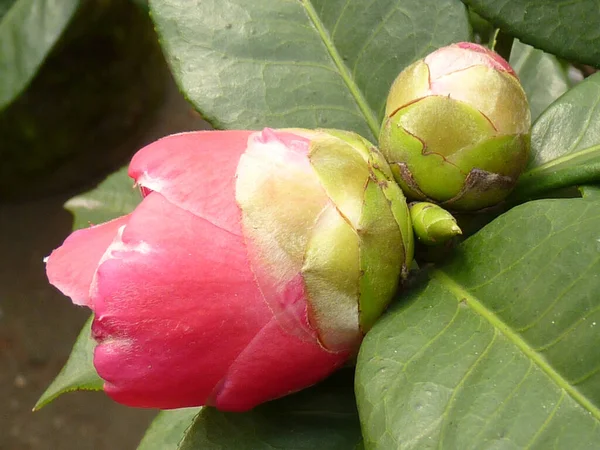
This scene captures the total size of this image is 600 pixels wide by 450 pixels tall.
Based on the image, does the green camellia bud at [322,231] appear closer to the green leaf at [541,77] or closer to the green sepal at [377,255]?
the green sepal at [377,255]

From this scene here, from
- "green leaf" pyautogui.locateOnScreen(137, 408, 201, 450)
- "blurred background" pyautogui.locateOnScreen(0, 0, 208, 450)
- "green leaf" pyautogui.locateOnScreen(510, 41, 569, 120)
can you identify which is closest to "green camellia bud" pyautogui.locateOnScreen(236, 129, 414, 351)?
"green leaf" pyautogui.locateOnScreen(137, 408, 201, 450)

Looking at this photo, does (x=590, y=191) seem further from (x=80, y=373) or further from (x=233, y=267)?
(x=80, y=373)

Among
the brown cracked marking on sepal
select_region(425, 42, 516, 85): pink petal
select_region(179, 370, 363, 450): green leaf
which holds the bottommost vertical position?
select_region(179, 370, 363, 450): green leaf

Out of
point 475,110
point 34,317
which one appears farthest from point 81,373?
point 34,317

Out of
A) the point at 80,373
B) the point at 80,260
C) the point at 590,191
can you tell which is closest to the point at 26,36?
the point at 80,373

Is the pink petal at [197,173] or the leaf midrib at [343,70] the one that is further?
the leaf midrib at [343,70]

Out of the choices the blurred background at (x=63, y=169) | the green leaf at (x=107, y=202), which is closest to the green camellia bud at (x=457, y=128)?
the green leaf at (x=107, y=202)

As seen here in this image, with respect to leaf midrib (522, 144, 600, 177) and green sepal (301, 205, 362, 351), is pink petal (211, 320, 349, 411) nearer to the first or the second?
green sepal (301, 205, 362, 351)
